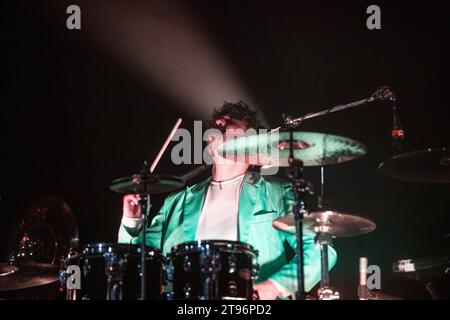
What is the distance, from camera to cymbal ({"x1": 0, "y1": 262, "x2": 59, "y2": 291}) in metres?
4.53

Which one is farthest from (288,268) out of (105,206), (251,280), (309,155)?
(105,206)

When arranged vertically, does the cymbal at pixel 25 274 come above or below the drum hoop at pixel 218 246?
below

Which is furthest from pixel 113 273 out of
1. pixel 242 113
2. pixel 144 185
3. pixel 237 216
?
pixel 242 113

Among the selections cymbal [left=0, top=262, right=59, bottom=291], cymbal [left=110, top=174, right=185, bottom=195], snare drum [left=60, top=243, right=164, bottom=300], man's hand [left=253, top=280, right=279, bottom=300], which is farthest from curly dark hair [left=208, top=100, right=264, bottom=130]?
cymbal [left=0, top=262, right=59, bottom=291]

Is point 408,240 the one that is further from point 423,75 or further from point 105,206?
point 105,206

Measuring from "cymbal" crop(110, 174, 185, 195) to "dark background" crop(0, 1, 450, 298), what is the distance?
1.03m

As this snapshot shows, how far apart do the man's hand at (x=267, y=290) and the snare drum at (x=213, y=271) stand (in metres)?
0.41

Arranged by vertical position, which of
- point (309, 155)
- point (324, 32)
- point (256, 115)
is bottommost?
point (309, 155)

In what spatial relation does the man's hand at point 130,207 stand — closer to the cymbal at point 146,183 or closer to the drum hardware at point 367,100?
the cymbal at point 146,183

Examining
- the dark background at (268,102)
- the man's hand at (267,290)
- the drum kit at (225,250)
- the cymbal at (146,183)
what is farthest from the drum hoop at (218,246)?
the dark background at (268,102)

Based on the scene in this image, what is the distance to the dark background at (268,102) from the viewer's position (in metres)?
4.75

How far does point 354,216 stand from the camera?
12.3 feet

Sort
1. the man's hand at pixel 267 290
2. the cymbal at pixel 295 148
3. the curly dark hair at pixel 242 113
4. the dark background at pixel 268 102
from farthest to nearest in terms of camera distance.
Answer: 1. the curly dark hair at pixel 242 113
2. the dark background at pixel 268 102
3. the man's hand at pixel 267 290
4. the cymbal at pixel 295 148

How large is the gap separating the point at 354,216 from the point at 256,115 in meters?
1.42
